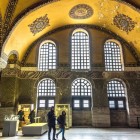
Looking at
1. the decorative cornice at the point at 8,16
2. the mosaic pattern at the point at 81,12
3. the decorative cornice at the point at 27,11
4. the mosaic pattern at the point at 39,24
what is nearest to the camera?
the decorative cornice at the point at 8,16

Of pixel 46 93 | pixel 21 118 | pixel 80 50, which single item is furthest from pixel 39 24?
pixel 21 118

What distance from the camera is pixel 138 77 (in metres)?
14.9

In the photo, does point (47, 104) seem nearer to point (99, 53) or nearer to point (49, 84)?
point (49, 84)

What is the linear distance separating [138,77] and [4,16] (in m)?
11.4

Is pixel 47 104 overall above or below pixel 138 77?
below

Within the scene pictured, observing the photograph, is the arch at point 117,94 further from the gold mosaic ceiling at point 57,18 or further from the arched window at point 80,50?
the gold mosaic ceiling at point 57,18

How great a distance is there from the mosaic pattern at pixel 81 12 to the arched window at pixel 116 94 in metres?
6.08

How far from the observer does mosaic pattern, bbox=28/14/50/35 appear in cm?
1302

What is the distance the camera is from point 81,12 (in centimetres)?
1388

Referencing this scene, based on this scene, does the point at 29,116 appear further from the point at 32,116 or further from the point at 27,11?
the point at 27,11

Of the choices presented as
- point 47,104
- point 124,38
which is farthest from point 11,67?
point 124,38

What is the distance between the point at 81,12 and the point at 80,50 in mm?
3422

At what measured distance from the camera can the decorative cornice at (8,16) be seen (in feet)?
33.1

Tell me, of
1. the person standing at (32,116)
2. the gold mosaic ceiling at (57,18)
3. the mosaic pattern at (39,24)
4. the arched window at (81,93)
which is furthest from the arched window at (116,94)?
the mosaic pattern at (39,24)
